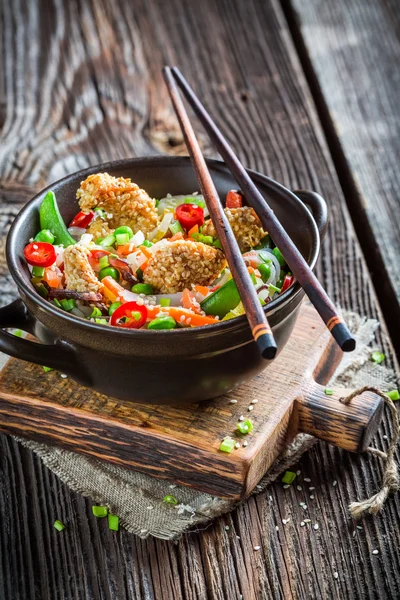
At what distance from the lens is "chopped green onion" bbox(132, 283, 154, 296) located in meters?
2.42

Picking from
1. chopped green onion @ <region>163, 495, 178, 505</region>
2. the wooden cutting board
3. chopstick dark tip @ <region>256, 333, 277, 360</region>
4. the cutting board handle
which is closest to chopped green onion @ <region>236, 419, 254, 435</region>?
the wooden cutting board

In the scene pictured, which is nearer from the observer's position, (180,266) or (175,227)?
(180,266)

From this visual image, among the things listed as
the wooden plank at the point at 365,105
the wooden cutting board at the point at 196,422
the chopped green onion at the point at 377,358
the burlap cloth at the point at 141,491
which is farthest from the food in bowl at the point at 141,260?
the wooden plank at the point at 365,105

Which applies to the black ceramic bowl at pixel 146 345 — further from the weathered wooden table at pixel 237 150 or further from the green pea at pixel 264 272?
the weathered wooden table at pixel 237 150

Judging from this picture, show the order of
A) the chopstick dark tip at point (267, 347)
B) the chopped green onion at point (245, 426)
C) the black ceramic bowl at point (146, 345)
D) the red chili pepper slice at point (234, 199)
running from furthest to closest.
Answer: the red chili pepper slice at point (234, 199)
the chopped green onion at point (245, 426)
the black ceramic bowl at point (146, 345)
the chopstick dark tip at point (267, 347)

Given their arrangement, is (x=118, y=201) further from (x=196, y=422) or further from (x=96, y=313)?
(x=196, y=422)

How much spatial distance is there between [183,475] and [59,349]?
56 cm

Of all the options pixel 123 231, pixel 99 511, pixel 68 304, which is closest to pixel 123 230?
pixel 123 231

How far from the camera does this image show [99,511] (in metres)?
2.43

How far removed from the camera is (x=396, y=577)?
2.24 m

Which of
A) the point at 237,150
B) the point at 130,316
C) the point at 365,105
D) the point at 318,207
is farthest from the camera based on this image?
the point at 365,105

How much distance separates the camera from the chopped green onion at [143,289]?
95.1 inches

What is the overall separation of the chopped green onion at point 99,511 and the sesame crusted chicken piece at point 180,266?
709 millimetres

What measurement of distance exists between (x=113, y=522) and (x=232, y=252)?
3.00ft
